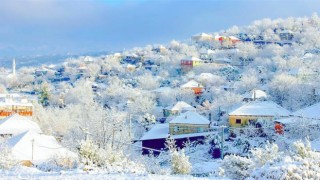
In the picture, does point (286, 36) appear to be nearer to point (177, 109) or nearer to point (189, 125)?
point (177, 109)

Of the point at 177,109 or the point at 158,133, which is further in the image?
the point at 177,109

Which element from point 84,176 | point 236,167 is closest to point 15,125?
point 236,167

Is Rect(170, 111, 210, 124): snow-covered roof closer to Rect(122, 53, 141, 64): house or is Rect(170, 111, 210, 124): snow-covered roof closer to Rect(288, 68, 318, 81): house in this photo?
Rect(288, 68, 318, 81): house

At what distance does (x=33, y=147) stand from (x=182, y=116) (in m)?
17.5

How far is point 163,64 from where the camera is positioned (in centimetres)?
9506

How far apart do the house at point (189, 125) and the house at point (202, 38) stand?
75.3m

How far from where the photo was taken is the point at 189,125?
4047 centimetres

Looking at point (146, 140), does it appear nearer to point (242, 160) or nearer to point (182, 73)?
point (242, 160)

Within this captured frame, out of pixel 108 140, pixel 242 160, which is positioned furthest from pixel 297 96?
pixel 242 160

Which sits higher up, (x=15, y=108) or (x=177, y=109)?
(x=15, y=108)

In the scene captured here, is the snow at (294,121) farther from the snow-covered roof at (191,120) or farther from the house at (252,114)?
the snow-covered roof at (191,120)

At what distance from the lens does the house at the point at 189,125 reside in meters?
40.1

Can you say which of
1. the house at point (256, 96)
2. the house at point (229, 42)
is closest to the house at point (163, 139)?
the house at point (256, 96)

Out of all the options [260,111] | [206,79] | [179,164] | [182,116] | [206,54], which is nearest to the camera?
[179,164]
